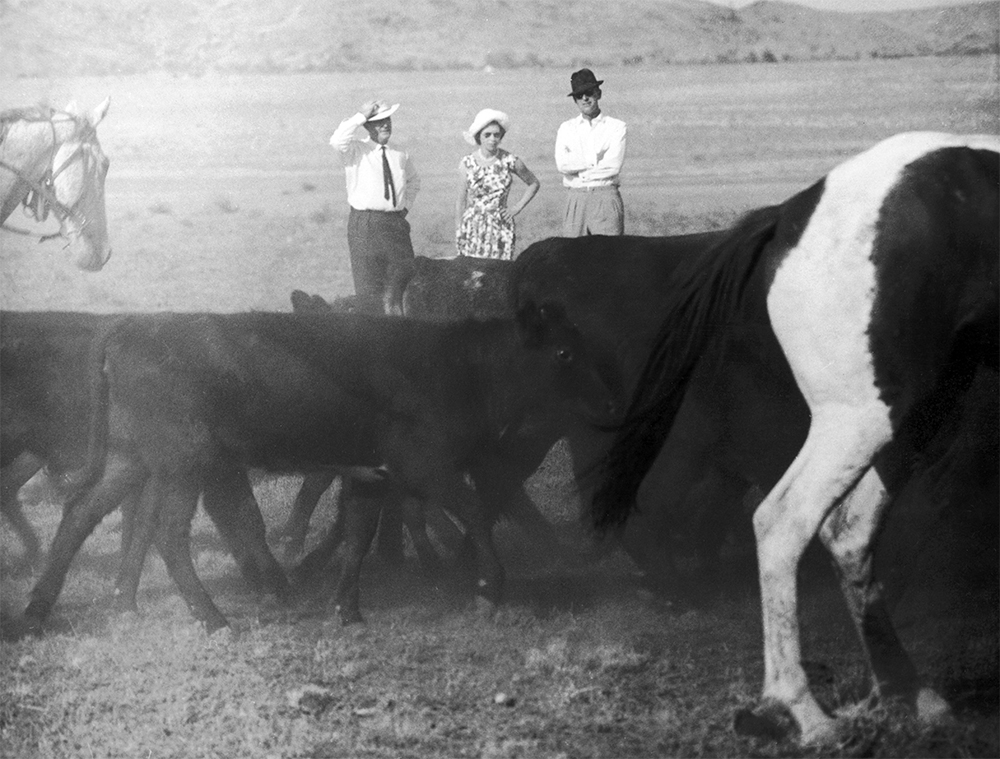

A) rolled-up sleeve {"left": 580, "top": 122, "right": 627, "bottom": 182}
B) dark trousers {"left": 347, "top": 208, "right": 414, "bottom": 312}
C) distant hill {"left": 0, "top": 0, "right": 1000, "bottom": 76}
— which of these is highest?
distant hill {"left": 0, "top": 0, "right": 1000, "bottom": 76}

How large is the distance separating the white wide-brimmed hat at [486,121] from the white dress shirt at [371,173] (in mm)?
484

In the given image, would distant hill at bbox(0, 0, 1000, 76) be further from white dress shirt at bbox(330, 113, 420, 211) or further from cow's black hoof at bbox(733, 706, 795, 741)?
cow's black hoof at bbox(733, 706, 795, 741)

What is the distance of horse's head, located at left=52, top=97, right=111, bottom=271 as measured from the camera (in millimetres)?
8305

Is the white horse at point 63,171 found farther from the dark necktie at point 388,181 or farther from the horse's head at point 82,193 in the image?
the dark necktie at point 388,181

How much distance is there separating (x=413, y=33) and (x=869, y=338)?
3.57 m

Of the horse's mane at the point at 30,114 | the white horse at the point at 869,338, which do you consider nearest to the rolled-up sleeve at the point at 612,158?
the white horse at the point at 869,338

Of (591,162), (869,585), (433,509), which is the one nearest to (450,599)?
(433,509)

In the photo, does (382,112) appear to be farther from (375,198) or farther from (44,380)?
(44,380)

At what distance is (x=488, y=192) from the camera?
26.8ft

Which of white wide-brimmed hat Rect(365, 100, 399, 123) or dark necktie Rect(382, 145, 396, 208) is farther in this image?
dark necktie Rect(382, 145, 396, 208)

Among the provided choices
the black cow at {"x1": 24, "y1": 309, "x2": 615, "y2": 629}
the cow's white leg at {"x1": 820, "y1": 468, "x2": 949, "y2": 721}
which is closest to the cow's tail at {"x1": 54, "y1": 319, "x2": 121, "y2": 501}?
the black cow at {"x1": 24, "y1": 309, "x2": 615, "y2": 629}

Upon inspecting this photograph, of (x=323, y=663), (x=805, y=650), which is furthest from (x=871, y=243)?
(x=323, y=663)

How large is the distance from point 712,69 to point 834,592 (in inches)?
114

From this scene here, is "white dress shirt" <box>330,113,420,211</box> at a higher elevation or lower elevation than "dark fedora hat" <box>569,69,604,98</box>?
lower
